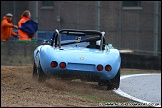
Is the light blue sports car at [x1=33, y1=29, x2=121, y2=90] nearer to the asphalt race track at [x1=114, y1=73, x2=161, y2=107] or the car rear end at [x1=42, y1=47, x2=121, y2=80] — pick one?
the car rear end at [x1=42, y1=47, x2=121, y2=80]

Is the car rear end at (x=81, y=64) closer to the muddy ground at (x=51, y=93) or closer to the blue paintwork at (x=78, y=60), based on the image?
the blue paintwork at (x=78, y=60)

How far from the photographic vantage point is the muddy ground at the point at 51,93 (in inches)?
311

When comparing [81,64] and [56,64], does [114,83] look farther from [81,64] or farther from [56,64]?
[56,64]

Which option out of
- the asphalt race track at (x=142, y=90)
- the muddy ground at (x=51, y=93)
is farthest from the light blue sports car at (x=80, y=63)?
the asphalt race track at (x=142, y=90)

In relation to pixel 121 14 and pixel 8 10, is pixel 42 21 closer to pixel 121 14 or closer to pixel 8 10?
pixel 8 10

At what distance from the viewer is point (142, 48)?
2377cm

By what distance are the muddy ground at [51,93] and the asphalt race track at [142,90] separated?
326mm

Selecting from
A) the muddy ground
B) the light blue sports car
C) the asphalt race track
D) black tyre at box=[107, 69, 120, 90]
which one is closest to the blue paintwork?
the light blue sports car

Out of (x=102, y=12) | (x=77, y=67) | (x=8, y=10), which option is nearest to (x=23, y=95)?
(x=77, y=67)

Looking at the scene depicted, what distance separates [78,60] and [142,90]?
70.3 inches

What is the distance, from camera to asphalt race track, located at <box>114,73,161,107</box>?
9.38m

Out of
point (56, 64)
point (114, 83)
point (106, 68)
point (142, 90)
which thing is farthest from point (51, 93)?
point (142, 90)

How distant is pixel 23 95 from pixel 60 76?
73.6 inches

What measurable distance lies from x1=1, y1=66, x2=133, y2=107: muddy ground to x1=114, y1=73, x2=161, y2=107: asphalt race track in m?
0.33
